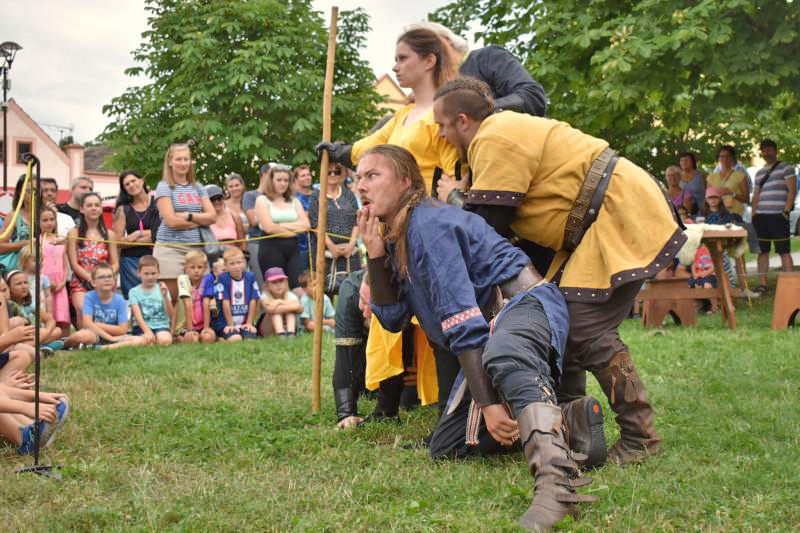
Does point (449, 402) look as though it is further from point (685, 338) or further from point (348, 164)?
point (685, 338)

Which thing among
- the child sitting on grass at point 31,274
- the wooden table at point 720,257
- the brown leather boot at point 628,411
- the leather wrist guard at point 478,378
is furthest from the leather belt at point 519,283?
the wooden table at point 720,257

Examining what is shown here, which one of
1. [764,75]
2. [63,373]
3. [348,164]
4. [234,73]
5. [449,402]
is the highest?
[234,73]

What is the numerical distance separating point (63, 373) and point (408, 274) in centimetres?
373

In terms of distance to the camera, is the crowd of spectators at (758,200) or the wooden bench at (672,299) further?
the crowd of spectators at (758,200)

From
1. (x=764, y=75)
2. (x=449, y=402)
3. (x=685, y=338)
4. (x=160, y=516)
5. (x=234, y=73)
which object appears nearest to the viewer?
(x=160, y=516)

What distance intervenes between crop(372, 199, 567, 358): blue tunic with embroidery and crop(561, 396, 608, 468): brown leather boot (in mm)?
278

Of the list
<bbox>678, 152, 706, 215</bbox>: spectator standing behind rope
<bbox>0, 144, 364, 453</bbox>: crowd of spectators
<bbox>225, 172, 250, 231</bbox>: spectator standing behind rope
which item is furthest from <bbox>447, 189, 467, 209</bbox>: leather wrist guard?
<bbox>678, 152, 706, 215</bbox>: spectator standing behind rope

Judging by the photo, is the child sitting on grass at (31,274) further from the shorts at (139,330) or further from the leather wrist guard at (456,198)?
the leather wrist guard at (456,198)

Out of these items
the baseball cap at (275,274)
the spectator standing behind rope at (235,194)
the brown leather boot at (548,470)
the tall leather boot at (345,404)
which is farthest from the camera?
the spectator standing behind rope at (235,194)

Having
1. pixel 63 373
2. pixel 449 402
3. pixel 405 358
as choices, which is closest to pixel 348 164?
pixel 405 358

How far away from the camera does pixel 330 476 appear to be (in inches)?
142

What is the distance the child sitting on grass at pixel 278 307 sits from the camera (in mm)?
9312

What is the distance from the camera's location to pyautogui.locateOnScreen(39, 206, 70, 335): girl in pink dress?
820 cm

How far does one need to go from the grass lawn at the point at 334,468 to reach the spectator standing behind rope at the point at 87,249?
2.62m
